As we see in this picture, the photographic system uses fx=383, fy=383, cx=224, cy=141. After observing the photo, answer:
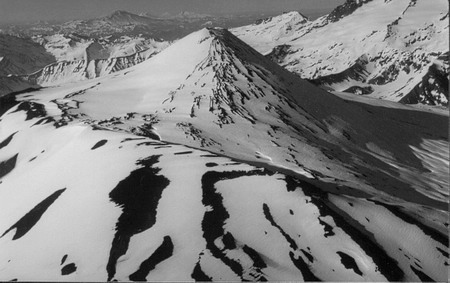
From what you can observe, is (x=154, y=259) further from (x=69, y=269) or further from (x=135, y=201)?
(x=135, y=201)

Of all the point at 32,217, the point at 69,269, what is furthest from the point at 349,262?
the point at 32,217

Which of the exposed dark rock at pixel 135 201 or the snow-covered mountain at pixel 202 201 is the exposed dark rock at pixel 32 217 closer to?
the snow-covered mountain at pixel 202 201

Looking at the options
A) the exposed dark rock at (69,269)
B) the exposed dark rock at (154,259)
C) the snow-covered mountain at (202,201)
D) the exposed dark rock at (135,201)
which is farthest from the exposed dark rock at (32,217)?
the exposed dark rock at (154,259)

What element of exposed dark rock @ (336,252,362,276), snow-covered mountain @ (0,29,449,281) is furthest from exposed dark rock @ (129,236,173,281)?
exposed dark rock @ (336,252,362,276)

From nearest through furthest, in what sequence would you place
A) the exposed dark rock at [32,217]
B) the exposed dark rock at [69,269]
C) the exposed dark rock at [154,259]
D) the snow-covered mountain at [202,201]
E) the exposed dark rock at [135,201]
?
1. the exposed dark rock at [154,259]
2. the exposed dark rock at [69,269]
3. the snow-covered mountain at [202,201]
4. the exposed dark rock at [135,201]
5. the exposed dark rock at [32,217]

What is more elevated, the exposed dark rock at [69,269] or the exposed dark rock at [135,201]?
the exposed dark rock at [135,201]

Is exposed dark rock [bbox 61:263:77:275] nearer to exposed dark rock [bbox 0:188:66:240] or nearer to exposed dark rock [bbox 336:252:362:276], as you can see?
exposed dark rock [bbox 0:188:66:240]

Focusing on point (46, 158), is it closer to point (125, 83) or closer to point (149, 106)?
point (149, 106)

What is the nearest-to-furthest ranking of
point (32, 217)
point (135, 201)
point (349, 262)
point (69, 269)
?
point (69, 269)
point (349, 262)
point (135, 201)
point (32, 217)
